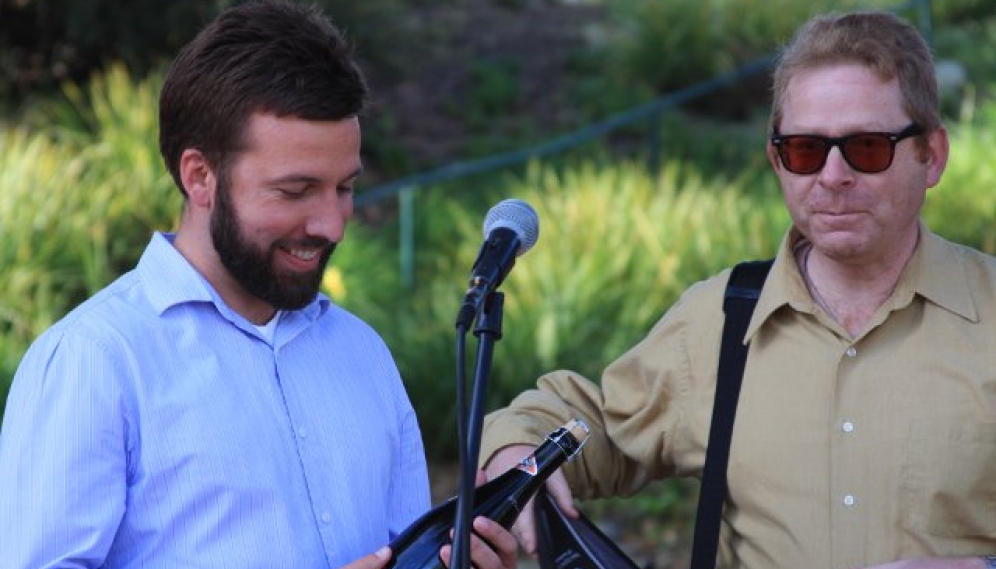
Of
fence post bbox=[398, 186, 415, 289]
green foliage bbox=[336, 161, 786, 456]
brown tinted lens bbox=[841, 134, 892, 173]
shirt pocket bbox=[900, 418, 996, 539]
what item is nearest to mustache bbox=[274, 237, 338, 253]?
brown tinted lens bbox=[841, 134, 892, 173]

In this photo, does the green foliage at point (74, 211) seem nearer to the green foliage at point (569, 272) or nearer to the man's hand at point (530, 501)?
the green foliage at point (569, 272)

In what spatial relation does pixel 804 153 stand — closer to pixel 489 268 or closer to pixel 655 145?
pixel 489 268

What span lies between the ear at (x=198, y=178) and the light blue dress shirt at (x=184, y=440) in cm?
12

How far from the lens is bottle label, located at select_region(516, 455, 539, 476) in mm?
3154

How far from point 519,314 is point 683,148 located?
4301 millimetres

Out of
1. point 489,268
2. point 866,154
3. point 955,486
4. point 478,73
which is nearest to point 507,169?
point 478,73

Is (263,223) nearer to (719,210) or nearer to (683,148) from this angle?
(719,210)

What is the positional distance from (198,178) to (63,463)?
2.09ft

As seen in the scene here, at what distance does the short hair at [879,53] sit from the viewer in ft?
11.0

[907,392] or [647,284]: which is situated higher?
[907,392]

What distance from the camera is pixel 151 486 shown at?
282 centimetres

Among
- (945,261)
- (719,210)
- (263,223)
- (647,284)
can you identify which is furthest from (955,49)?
(263,223)

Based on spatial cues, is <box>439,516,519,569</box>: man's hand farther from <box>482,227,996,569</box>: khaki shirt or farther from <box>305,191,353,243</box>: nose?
<box>305,191,353,243</box>: nose

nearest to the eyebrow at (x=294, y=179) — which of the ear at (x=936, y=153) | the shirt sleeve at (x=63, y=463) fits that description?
the shirt sleeve at (x=63, y=463)
